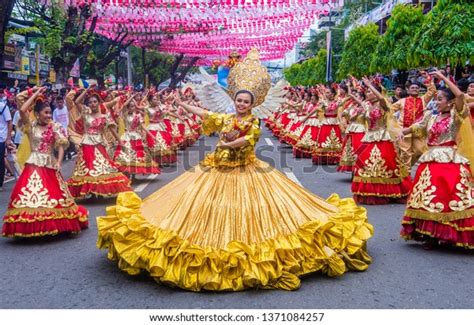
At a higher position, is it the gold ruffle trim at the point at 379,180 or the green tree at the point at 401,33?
the green tree at the point at 401,33

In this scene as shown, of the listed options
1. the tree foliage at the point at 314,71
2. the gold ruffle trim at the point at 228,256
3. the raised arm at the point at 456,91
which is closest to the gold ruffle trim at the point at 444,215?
the raised arm at the point at 456,91

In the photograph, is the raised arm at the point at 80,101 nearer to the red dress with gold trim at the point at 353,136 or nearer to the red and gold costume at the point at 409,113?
the red and gold costume at the point at 409,113

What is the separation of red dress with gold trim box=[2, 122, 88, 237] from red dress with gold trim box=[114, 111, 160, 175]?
4.14 metres

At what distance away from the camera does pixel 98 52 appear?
30.4 meters

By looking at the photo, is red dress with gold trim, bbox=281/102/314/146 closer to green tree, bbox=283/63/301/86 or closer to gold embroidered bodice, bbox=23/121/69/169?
gold embroidered bodice, bbox=23/121/69/169

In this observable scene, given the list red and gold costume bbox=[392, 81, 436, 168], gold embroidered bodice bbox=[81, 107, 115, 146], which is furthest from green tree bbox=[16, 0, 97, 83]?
red and gold costume bbox=[392, 81, 436, 168]

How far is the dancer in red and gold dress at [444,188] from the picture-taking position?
565 centimetres

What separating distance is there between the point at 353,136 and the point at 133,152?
14.1 ft

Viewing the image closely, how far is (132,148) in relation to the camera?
10922 mm

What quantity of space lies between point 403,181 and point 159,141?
6.57m

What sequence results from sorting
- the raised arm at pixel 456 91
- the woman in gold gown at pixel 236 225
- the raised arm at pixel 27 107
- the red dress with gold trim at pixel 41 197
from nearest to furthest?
the woman in gold gown at pixel 236 225
the raised arm at pixel 456 91
the red dress with gold trim at pixel 41 197
the raised arm at pixel 27 107

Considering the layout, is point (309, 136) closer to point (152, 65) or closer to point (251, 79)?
point (251, 79)

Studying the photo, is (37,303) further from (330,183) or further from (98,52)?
(98,52)

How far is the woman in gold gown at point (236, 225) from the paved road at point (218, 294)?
5.4 inches
